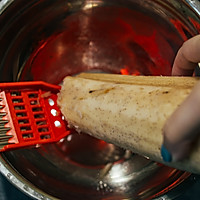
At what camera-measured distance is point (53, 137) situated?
0.87 meters

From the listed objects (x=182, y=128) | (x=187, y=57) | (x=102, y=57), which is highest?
(x=102, y=57)

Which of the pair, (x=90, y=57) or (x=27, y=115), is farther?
(x=90, y=57)

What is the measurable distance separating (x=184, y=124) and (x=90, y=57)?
0.78 m

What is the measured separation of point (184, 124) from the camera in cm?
43

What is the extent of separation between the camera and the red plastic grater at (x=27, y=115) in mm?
792

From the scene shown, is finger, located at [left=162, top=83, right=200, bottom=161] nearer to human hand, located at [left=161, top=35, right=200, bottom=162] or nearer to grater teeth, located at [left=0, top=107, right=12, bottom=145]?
human hand, located at [left=161, top=35, right=200, bottom=162]

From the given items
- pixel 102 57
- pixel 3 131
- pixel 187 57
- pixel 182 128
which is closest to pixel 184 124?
pixel 182 128

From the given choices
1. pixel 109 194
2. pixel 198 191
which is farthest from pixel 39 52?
pixel 198 191

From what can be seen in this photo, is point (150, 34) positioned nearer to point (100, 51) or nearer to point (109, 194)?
point (100, 51)

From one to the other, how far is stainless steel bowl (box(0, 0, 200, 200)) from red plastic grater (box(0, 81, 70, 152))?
0.22 ft

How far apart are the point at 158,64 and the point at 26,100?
0.51 metres

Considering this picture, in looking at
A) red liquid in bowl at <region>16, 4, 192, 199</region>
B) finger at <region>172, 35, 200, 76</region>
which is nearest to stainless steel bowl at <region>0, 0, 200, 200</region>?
red liquid in bowl at <region>16, 4, 192, 199</region>

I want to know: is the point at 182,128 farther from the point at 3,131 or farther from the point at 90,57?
the point at 90,57

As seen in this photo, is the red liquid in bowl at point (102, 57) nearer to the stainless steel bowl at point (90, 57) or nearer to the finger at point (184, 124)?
the stainless steel bowl at point (90, 57)
